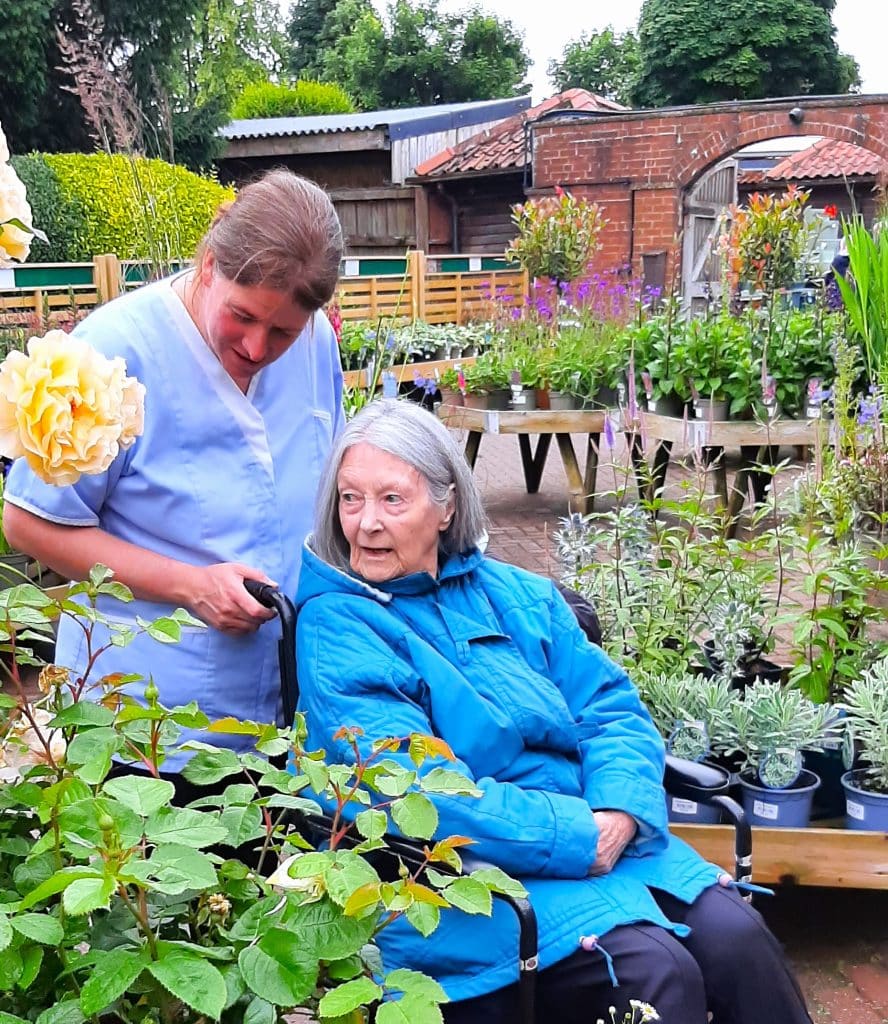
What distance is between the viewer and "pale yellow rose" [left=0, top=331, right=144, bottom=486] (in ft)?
3.33

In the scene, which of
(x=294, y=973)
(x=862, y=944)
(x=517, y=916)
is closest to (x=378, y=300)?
(x=862, y=944)

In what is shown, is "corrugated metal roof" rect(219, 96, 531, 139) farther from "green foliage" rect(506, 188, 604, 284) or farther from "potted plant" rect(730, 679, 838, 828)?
"potted plant" rect(730, 679, 838, 828)

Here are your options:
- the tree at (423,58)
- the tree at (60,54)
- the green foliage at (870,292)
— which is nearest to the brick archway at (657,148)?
the tree at (60,54)

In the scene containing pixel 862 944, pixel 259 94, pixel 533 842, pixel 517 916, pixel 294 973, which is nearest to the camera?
pixel 294 973

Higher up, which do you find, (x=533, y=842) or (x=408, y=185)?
(x=408, y=185)

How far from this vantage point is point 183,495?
1.95 m

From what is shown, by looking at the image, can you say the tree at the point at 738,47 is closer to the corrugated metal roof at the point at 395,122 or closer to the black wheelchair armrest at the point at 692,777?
the corrugated metal roof at the point at 395,122

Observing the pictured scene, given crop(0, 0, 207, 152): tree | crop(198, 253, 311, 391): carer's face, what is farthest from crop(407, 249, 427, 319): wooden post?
crop(198, 253, 311, 391): carer's face

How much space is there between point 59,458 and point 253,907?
0.44 m

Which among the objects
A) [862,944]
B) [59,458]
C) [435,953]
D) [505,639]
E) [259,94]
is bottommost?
[862,944]

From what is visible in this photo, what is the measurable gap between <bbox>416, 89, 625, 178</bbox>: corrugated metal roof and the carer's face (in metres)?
17.7

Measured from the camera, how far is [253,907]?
1.02 metres

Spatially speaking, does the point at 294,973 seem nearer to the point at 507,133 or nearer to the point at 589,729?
the point at 589,729

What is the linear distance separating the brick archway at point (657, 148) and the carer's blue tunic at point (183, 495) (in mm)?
14819
